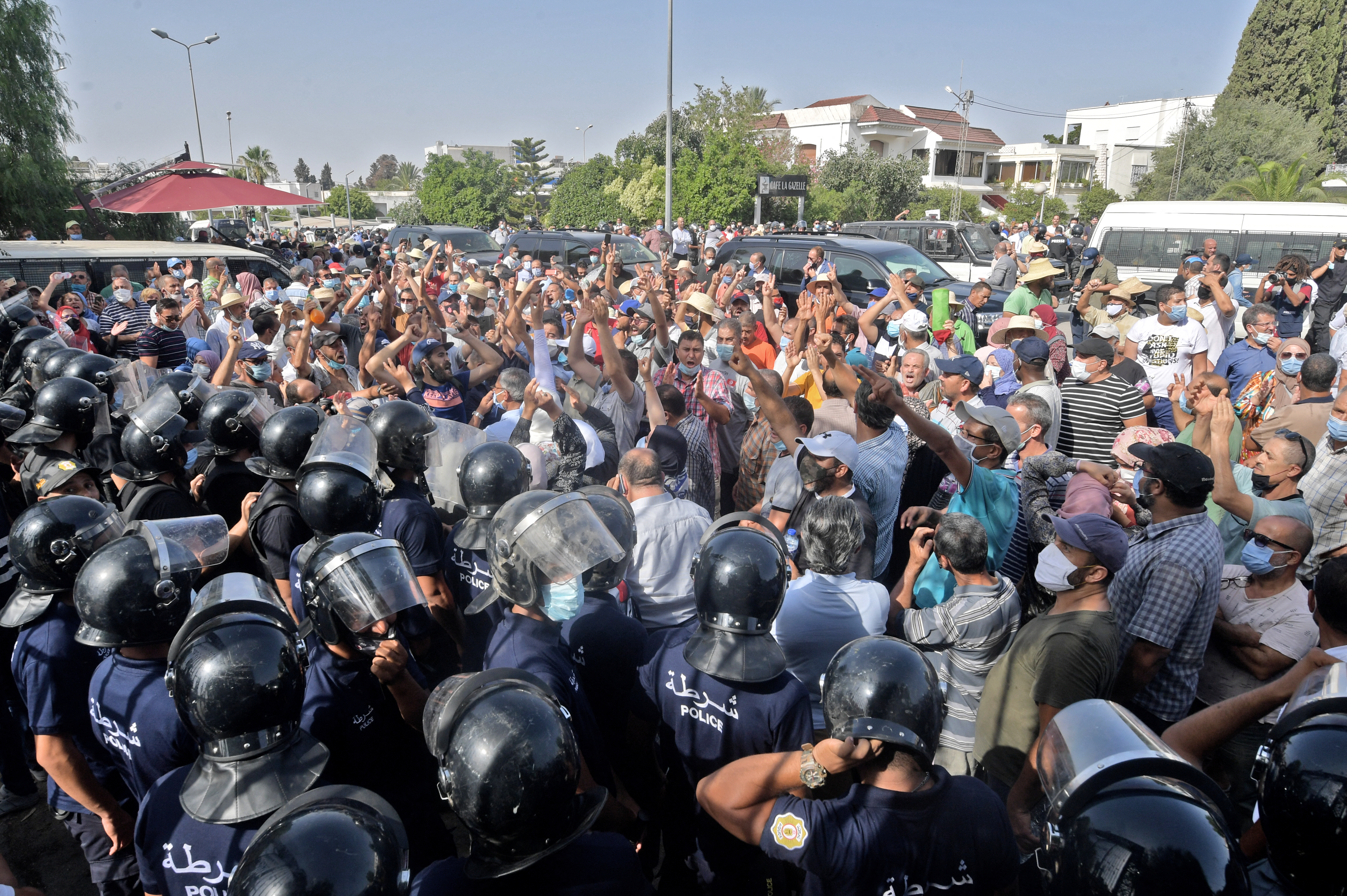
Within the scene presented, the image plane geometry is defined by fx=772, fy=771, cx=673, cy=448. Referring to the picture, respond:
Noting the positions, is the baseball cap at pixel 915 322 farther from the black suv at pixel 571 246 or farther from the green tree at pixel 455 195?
the green tree at pixel 455 195

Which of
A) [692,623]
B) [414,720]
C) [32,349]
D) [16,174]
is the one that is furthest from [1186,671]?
[16,174]

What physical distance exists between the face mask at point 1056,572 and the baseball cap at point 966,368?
2.33m

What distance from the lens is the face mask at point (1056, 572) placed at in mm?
2887

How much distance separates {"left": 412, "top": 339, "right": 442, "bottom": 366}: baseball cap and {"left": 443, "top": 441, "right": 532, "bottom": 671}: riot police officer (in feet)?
8.85

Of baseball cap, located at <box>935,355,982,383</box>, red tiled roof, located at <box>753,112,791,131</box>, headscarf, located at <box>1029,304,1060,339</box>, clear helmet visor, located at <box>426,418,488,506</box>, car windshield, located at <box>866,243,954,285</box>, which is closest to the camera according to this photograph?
clear helmet visor, located at <box>426,418,488,506</box>

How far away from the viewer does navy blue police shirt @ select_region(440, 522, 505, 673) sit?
3.58 metres

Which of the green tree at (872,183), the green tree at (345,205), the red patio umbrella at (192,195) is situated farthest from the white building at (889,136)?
the red patio umbrella at (192,195)

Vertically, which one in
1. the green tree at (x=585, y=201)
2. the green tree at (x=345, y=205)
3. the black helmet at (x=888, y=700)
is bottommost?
the black helmet at (x=888, y=700)

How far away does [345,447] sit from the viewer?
3.77m

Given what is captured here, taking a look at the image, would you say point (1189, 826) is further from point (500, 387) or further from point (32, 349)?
point (32, 349)

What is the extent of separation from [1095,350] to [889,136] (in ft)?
214

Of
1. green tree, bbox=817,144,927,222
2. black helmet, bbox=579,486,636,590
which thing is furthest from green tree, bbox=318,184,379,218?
black helmet, bbox=579,486,636,590

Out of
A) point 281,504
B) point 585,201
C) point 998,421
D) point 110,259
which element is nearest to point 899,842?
point 998,421

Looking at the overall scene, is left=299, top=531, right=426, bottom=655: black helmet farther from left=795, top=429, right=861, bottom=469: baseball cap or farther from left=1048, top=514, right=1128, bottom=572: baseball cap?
left=1048, top=514, right=1128, bottom=572: baseball cap
